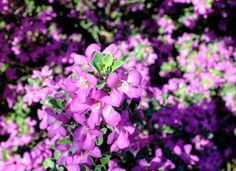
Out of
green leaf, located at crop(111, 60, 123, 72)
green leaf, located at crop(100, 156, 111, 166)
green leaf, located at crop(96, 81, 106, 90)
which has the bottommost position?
green leaf, located at crop(100, 156, 111, 166)

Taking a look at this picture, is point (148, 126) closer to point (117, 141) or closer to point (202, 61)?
point (202, 61)

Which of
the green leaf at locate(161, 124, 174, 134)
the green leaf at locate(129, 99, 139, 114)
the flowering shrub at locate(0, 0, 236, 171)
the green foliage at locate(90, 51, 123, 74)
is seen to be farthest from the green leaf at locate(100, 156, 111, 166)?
the green leaf at locate(161, 124, 174, 134)

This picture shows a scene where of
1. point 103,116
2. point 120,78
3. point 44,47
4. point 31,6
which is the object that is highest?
point 120,78

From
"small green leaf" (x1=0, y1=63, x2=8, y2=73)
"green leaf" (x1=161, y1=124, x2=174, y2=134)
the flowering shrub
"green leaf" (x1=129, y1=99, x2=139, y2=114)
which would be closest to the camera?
"green leaf" (x1=129, y1=99, x2=139, y2=114)

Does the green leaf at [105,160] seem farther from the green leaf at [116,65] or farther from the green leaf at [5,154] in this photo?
the green leaf at [5,154]

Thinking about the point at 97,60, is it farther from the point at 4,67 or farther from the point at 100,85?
the point at 4,67

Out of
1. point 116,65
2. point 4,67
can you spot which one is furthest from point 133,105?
point 4,67

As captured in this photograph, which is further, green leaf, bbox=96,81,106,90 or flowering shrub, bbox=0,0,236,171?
flowering shrub, bbox=0,0,236,171

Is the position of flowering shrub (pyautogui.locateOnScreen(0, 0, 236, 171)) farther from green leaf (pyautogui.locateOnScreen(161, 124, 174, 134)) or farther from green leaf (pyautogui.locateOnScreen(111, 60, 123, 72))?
green leaf (pyautogui.locateOnScreen(111, 60, 123, 72))

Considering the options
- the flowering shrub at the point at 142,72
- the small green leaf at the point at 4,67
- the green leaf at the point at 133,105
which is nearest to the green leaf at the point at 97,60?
the green leaf at the point at 133,105

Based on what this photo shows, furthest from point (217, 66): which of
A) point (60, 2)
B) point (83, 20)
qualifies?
point (60, 2)
